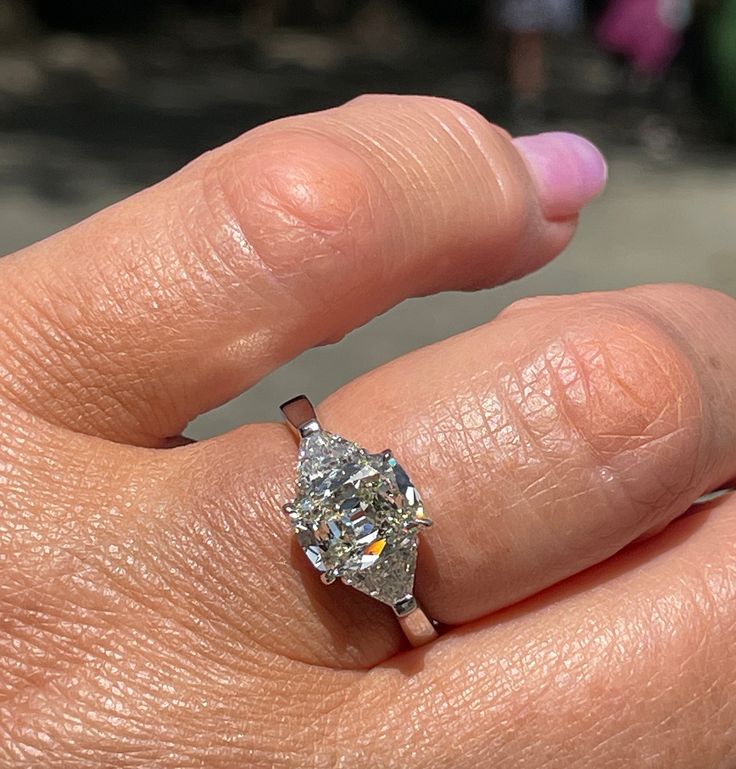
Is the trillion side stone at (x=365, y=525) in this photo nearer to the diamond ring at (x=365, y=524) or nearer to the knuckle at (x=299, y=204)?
the diamond ring at (x=365, y=524)

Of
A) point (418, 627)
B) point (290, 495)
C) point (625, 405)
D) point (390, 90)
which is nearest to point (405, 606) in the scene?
point (418, 627)

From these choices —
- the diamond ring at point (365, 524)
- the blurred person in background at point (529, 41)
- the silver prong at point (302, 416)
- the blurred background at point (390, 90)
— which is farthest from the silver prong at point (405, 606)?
the blurred person in background at point (529, 41)

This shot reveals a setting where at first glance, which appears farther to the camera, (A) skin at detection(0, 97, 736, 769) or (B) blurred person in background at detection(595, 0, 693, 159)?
(B) blurred person in background at detection(595, 0, 693, 159)

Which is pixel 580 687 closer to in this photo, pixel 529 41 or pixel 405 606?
pixel 405 606

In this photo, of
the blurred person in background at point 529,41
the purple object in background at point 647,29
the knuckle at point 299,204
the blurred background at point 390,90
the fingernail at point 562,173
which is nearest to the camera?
the knuckle at point 299,204

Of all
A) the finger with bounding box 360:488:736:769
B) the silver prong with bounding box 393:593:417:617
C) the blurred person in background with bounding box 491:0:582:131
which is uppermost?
the blurred person in background with bounding box 491:0:582:131

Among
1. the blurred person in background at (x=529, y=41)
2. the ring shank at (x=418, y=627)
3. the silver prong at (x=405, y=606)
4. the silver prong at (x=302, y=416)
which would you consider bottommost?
the ring shank at (x=418, y=627)

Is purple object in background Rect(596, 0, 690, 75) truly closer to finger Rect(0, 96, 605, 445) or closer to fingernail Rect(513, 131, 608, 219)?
fingernail Rect(513, 131, 608, 219)

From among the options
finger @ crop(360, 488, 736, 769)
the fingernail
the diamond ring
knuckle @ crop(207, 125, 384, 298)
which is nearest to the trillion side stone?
the diamond ring
